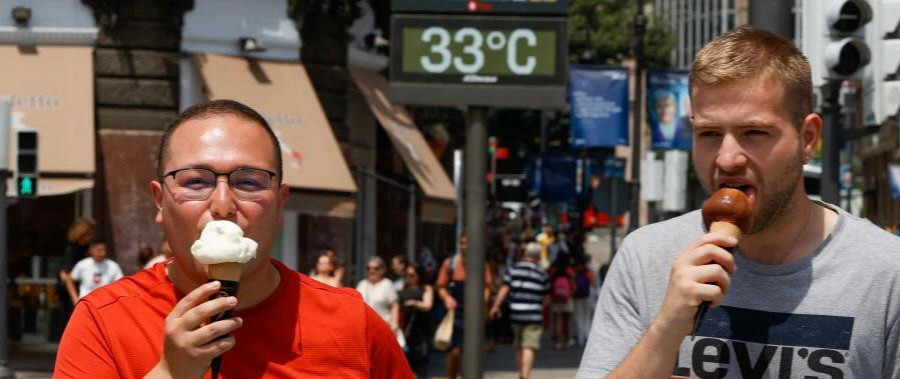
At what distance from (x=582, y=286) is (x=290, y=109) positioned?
905 cm

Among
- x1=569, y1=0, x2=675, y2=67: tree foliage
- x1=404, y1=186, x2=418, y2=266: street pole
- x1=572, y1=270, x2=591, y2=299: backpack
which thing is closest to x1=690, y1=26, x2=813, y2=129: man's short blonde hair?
x1=404, y1=186, x2=418, y2=266: street pole

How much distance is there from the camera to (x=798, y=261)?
3879 millimetres

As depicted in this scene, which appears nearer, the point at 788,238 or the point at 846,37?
the point at 788,238

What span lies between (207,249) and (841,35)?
28.2 ft

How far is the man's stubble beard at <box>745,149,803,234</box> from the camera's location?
3.74 meters

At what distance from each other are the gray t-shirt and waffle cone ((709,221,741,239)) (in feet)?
1.02

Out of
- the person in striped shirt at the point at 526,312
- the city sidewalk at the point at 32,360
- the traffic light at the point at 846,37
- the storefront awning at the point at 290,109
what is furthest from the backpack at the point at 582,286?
the traffic light at the point at 846,37

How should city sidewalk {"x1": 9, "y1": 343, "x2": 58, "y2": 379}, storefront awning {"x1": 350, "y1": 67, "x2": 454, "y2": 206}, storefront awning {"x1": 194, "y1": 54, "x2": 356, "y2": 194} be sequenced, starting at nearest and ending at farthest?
city sidewalk {"x1": 9, "y1": 343, "x2": 58, "y2": 379}
storefront awning {"x1": 194, "y1": 54, "x2": 356, "y2": 194}
storefront awning {"x1": 350, "y1": 67, "x2": 454, "y2": 206}

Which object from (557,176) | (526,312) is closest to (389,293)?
(526,312)

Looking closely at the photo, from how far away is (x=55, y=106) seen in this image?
23.5m

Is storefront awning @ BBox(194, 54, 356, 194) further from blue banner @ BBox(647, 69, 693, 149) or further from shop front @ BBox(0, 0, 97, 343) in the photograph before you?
blue banner @ BBox(647, 69, 693, 149)

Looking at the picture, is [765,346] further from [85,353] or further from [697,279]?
[85,353]

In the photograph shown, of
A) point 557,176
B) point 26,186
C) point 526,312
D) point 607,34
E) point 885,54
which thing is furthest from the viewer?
point 607,34

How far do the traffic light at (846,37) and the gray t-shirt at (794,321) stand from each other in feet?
25.3
